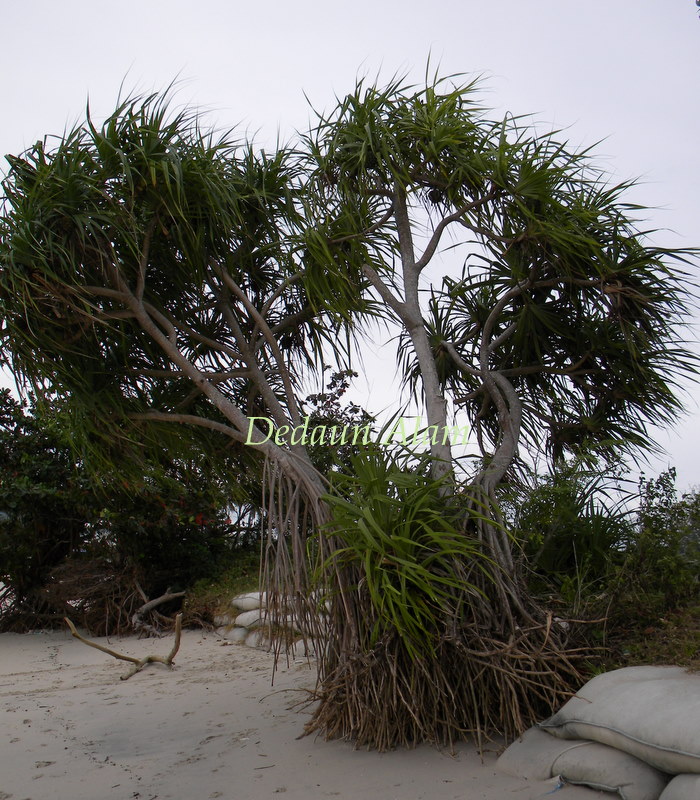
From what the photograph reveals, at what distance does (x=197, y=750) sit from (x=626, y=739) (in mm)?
2136

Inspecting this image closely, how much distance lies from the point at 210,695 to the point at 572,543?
2651 mm

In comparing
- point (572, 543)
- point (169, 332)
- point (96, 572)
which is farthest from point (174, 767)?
point (96, 572)

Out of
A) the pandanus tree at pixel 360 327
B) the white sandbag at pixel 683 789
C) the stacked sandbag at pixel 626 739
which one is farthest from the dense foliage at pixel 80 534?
the white sandbag at pixel 683 789

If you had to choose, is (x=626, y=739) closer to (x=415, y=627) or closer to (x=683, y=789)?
(x=683, y=789)

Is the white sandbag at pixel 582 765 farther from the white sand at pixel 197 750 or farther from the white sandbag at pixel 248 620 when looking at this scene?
the white sandbag at pixel 248 620

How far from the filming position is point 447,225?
4.23 meters

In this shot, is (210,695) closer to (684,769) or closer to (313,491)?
(313,491)

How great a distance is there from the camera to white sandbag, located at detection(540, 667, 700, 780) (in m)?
2.42

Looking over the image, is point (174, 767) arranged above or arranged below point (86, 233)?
below

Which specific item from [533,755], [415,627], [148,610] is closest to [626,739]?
[533,755]

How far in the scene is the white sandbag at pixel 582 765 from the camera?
249 cm

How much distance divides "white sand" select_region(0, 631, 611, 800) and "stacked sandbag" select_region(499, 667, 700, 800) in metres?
0.09

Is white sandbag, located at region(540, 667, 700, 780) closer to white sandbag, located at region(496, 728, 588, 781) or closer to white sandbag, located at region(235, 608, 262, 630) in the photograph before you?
white sandbag, located at region(496, 728, 588, 781)

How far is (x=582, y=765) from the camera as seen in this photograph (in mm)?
2654
